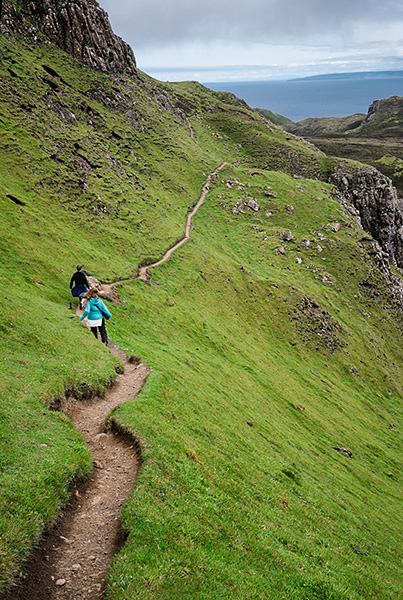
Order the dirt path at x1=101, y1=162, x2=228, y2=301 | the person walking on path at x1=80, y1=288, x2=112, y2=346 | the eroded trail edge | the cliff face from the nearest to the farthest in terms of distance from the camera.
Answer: the person walking on path at x1=80, y1=288, x2=112, y2=346 → the dirt path at x1=101, y1=162, x2=228, y2=301 → the eroded trail edge → the cliff face

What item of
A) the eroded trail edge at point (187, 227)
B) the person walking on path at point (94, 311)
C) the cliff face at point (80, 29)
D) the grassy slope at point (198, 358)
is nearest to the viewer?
the grassy slope at point (198, 358)

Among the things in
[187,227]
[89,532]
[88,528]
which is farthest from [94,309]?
[187,227]

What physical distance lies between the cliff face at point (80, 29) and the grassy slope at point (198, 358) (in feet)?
25.2

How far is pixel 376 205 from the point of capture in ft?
429

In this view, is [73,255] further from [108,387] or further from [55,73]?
[55,73]

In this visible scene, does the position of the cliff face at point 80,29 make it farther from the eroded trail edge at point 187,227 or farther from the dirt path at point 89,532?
the dirt path at point 89,532

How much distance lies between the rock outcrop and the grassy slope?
63.8ft

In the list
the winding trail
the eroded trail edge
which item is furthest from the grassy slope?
Result: the eroded trail edge

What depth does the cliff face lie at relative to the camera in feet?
321

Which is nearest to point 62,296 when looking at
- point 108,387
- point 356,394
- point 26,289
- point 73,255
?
point 26,289

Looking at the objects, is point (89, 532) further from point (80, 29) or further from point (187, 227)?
point (80, 29)

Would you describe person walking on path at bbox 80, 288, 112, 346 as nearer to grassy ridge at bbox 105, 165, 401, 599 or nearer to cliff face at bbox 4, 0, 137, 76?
grassy ridge at bbox 105, 165, 401, 599

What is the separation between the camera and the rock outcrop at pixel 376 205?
5113 inches

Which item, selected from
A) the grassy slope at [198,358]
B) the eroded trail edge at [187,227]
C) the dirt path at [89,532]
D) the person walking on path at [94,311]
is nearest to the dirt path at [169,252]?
the eroded trail edge at [187,227]
